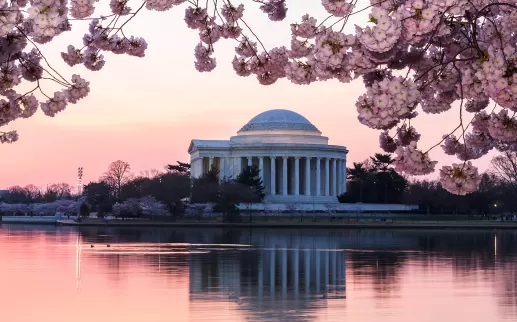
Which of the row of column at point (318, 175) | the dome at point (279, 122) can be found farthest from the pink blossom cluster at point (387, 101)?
the dome at point (279, 122)

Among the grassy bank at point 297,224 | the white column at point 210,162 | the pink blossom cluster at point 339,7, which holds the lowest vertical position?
the grassy bank at point 297,224

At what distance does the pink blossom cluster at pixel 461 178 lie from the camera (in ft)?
34.7

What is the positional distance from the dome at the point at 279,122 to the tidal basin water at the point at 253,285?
9579cm

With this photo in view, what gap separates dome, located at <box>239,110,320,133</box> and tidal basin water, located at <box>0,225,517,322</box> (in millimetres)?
95787

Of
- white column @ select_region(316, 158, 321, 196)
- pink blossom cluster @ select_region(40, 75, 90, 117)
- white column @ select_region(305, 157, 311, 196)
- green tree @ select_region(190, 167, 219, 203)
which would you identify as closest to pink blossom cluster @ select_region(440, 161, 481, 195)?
pink blossom cluster @ select_region(40, 75, 90, 117)

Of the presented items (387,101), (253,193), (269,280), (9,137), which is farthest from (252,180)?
(387,101)

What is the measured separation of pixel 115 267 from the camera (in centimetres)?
3944

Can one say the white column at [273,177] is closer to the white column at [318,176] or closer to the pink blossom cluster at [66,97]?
the white column at [318,176]

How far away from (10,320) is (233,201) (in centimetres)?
8884

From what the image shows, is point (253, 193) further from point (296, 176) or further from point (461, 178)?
point (461, 178)

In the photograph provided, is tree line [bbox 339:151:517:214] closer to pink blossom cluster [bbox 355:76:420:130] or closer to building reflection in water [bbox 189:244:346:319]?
building reflection in water [bbox 189:244:346:319]

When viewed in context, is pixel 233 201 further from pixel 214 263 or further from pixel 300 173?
pixel 214 263

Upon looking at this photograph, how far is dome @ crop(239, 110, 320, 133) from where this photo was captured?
148 m

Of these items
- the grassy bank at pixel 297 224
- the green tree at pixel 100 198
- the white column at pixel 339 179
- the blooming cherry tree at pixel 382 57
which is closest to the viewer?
the blooming cherry tree at pixel 382 57
